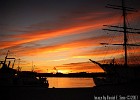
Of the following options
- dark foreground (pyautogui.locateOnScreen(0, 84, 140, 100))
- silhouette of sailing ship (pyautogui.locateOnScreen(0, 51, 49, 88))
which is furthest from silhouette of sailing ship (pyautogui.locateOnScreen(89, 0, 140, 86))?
silhouette of sailing ship (pyautogui.locateOnScreen(0, 51, 49, 88))

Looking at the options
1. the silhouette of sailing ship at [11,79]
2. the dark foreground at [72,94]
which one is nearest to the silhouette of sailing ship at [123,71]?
the dark foreground at [72,94]

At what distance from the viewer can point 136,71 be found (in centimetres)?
5072

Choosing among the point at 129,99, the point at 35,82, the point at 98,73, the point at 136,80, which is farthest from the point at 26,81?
the point at 98,73

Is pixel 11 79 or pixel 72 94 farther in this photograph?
pixel 11 79

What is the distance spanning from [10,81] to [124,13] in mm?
29916

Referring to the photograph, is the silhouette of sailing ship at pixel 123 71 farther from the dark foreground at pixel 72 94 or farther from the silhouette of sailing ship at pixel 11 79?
the silhouette of sailing ship at pixel 11 79

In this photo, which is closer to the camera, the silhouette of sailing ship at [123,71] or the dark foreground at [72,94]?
the dark foreground at [72,94]

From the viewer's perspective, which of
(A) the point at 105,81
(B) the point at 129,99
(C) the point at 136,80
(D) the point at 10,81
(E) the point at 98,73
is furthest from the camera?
(E) the point at 98,73

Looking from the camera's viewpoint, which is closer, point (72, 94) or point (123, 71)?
point (72, 94)

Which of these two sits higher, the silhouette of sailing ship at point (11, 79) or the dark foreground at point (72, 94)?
the silhouette of sailing ship at point (11, 79)

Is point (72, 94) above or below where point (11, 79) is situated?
below

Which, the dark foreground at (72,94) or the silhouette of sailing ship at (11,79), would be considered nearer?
the dark foreground at (72,94)

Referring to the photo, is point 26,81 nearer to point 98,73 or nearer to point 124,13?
point 124,13

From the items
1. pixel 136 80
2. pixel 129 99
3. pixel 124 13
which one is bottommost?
pixel 129 99
